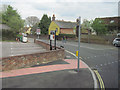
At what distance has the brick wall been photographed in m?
8.91

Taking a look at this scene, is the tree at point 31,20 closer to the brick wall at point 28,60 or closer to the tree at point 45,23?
the tree at point 45,23

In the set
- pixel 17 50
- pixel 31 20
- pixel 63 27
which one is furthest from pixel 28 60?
pixel 31 20

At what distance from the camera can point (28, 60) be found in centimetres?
1023

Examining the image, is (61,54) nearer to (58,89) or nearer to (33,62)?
(33,62)

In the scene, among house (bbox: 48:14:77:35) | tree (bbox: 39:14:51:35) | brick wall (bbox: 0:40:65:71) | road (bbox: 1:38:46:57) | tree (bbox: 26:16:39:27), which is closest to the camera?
brick wall (bbox: 0:40:65:71)

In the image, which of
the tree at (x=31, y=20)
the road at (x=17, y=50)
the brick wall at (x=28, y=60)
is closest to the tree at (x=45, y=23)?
the tree at (x=31, y=20)

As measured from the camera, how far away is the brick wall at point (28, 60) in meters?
8.91

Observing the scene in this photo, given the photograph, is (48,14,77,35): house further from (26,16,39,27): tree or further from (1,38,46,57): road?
(1,38,46,57): road

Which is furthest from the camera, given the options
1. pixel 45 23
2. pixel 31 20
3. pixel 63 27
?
pixel 31 20

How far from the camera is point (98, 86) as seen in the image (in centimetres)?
638

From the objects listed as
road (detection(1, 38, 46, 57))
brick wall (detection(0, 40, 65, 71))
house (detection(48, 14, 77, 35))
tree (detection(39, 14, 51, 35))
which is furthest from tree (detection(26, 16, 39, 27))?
brick wall (detection(0, 40, 65, 71))

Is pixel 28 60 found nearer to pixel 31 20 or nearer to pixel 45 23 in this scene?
pixel 45 23

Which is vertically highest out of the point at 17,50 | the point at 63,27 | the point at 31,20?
the point at 31,20

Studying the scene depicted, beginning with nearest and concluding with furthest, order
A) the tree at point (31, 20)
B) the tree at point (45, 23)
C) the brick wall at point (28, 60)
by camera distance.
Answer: the brick wall at point (28, 60), the tree at point (45, 23), the tree at point (31, 20)
